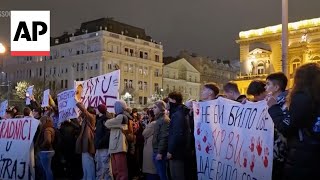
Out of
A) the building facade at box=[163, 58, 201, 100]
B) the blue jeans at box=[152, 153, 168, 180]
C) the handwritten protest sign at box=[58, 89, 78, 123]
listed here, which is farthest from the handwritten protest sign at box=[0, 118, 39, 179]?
the building facade at box=[163, 58, 201, 100]

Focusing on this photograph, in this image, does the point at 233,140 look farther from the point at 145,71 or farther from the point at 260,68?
the point at 145,71

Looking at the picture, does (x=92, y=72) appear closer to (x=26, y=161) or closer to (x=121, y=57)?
(x=121, y=57)

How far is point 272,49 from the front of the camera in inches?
2120

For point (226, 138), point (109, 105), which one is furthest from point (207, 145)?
point (109, 105)

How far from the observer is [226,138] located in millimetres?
7617

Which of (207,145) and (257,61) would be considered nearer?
(207,145)

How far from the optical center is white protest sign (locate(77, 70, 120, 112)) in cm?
1023

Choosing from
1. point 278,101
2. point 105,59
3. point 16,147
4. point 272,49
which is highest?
point 105,59

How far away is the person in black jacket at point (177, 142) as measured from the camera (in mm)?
8422

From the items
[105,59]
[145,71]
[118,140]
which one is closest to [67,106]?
[118,140]

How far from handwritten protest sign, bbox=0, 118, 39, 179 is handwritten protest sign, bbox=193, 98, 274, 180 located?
3.91 metres

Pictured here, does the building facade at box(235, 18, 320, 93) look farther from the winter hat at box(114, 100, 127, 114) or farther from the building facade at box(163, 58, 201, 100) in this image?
the winter hat at box(114, 100, 127, 114)

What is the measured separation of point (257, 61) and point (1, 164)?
47.2 metres

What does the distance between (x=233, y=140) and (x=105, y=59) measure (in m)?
76.7
